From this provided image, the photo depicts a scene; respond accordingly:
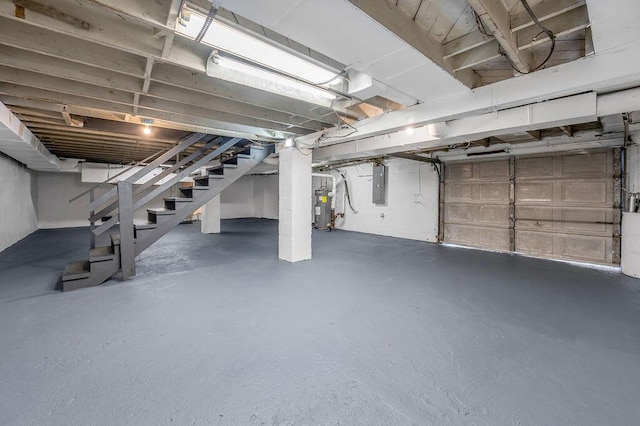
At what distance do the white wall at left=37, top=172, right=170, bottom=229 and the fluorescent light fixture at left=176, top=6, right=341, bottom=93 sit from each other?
9.01 meters

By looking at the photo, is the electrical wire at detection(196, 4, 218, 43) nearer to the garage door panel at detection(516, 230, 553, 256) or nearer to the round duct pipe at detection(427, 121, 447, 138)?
the round duct pipe at detection(427, 121, 447, 138)

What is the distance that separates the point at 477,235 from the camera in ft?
19.2

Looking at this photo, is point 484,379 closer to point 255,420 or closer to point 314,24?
point 255,420

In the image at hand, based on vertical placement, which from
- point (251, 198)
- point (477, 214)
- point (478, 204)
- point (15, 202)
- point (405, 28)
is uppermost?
point (405, 28)

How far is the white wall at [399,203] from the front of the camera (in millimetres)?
6477

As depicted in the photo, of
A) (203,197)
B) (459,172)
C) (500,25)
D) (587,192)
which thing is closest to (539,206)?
(587,192)

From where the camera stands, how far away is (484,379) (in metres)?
1.64

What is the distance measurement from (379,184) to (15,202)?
8271 millimetres

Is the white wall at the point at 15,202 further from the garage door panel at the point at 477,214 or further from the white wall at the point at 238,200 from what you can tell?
the garage door panel at the point at 477,214

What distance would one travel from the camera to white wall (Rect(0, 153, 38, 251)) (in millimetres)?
5281

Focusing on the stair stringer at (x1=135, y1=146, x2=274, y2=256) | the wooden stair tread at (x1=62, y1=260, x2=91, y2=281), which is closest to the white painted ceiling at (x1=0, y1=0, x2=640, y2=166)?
the stair stringer at (x1=135, y1=146, x2=274, y2=256)

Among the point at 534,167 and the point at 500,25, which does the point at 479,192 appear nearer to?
the point at 534,167

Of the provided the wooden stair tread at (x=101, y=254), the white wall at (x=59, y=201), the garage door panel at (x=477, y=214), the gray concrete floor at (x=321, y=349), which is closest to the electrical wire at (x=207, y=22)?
the gray concrete floor at (x=321, y=349)

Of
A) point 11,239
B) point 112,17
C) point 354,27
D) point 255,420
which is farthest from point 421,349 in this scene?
point 11,239
